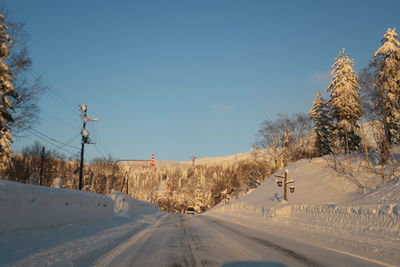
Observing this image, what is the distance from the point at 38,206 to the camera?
9.61m

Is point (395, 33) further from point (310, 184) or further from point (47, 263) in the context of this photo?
point (47, 263)

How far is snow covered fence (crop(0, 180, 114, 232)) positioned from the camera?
7.89 meters

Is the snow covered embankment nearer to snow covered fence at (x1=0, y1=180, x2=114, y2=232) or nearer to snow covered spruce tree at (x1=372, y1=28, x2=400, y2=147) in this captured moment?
snow covered spruce tree at (x1=372, y1=28, x2=400, y2=147)

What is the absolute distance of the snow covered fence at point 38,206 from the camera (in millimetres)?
7887

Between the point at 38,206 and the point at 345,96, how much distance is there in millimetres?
40763

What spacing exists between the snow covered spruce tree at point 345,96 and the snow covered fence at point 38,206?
121 feet

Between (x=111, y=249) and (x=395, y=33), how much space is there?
36.5m

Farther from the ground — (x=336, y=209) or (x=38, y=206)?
(x=38, y=206)

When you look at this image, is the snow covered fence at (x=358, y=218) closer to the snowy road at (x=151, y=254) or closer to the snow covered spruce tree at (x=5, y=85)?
the snowy road at (x=151, y=254)

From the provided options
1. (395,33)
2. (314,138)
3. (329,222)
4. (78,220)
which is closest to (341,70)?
(395,33)

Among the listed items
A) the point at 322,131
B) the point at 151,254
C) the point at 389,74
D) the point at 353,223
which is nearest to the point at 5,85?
the point at 151,254

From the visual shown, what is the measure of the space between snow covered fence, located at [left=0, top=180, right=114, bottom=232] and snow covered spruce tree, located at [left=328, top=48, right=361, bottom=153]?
36.8 metres

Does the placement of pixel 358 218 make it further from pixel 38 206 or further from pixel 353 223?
pixel 38 206

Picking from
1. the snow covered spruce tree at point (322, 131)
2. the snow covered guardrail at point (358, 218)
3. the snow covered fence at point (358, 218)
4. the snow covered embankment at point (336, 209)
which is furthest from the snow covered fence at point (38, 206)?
the snow covered spruce tree at point (322, 131)
